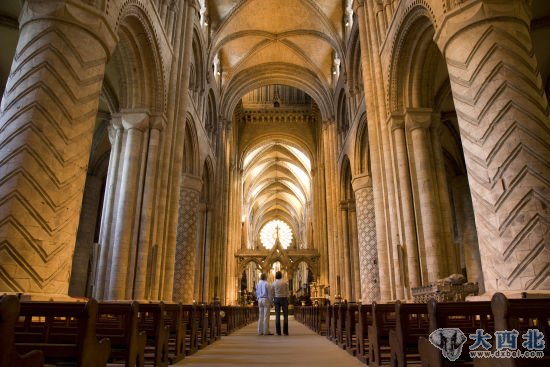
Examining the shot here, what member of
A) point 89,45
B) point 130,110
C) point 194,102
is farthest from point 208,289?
point 89,45

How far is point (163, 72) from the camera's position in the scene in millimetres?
10203

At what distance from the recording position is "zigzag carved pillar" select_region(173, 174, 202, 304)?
13.6 meters

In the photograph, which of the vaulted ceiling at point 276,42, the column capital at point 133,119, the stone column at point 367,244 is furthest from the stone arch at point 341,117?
the column capital at point 133,119

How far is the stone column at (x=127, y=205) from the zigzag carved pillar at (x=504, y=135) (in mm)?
7214

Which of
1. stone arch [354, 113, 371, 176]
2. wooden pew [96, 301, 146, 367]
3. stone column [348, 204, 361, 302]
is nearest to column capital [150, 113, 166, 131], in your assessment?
wooden pew [96, 301, 146, 367]

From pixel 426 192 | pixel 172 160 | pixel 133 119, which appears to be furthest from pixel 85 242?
pixel 426 192

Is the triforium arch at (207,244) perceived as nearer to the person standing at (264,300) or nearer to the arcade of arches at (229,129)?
the arcade of arches at (229,129)

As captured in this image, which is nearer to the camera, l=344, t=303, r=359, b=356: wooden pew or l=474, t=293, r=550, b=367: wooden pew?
l=474, t=293, r=550, b=367: wooden pew

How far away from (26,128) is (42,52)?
4.02ft

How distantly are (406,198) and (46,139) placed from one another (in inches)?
300

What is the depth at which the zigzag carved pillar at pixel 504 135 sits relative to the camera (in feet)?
15.6

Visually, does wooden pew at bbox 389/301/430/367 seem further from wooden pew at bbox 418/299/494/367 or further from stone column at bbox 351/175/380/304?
stone column at bbox 351/175/380/304

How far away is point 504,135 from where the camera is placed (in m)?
5.14

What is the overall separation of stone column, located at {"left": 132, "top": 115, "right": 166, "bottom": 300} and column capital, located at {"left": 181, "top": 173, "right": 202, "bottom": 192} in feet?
15.2
